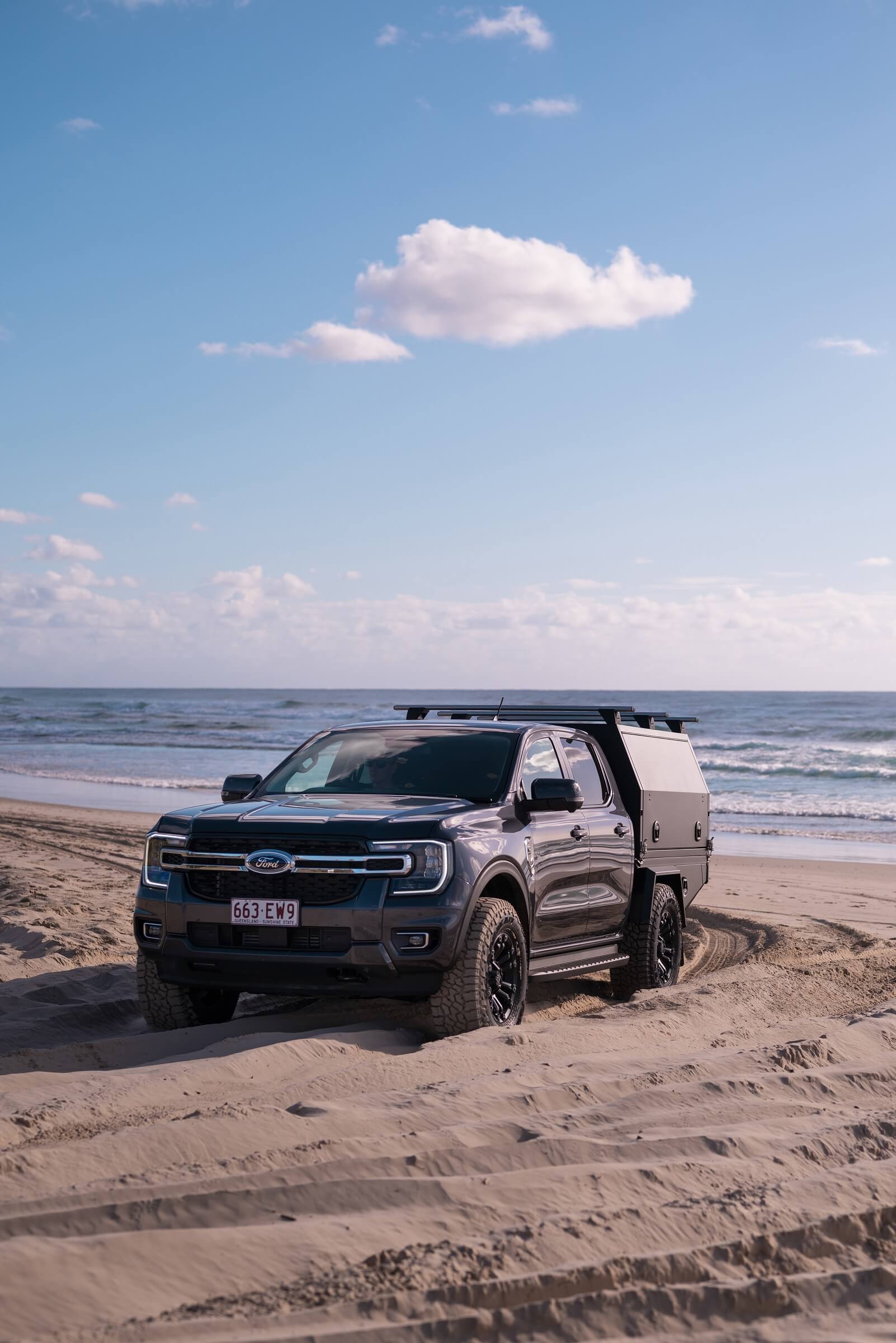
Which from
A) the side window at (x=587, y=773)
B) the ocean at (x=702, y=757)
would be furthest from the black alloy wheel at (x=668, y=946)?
the ocean at (x=702, y=757)

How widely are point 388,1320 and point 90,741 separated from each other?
44684 mm

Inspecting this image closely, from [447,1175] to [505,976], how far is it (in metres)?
2.69

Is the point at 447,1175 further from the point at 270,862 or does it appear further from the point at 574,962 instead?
the point at 574,962

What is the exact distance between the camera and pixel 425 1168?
165 inches

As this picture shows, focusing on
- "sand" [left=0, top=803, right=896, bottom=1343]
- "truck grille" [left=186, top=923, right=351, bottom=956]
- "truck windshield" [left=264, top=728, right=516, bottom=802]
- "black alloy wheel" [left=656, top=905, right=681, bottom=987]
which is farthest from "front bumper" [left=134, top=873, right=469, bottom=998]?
"black alloy wheel" [left=656, top=905, right=681, bottom=987]

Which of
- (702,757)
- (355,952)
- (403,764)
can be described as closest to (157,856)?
(355,952)

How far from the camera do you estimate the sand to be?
3293 mm

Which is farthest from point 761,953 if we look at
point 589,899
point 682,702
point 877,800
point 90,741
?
point 682,702

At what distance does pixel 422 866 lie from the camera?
6.34 m

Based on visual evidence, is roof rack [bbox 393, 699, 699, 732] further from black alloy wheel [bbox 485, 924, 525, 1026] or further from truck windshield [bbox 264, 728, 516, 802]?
black alloy wheel [bbox 485, 924, 525, 1026]

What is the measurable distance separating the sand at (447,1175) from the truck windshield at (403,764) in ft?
4.09

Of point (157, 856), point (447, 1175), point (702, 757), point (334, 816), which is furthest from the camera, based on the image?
point (702, 757)

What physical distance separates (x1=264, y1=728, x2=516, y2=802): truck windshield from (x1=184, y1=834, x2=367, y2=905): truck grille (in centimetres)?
108

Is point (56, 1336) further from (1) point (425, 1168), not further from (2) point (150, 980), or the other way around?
(2) point (150, 980)
